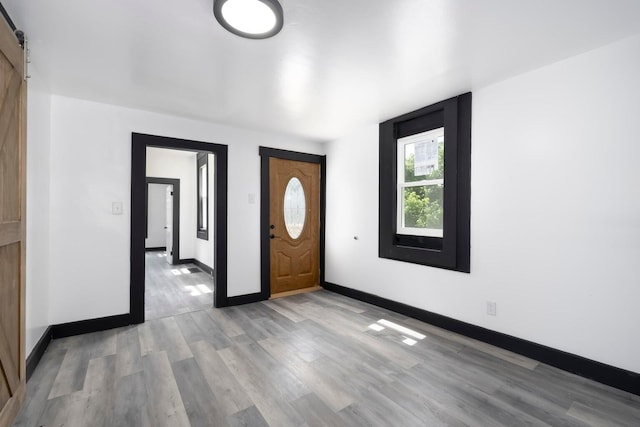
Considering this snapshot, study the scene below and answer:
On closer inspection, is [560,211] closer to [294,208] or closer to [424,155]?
[424,155]

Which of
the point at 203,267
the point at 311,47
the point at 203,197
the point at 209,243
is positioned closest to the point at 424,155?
the point at 311,47

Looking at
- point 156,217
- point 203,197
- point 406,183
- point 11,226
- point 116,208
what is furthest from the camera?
point 156,217

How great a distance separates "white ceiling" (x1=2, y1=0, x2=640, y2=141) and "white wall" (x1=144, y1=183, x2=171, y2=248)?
7.40m

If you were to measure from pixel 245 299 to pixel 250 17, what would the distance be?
3406 millimetres

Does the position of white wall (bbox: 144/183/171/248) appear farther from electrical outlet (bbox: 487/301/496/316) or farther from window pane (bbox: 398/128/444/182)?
electrical outlet (bbox: 487/301/496/316)

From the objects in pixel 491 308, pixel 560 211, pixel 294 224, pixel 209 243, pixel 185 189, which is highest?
pixel 185 189

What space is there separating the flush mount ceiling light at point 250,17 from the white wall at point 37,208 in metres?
1.80

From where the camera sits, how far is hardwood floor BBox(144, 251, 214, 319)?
3.88 meters

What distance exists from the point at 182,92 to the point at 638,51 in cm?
369

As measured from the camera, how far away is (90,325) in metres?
3.09

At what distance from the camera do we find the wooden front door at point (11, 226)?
1577mm

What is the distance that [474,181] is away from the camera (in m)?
2.92

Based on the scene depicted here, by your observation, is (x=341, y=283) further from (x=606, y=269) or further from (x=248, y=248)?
(x=606, y=269)

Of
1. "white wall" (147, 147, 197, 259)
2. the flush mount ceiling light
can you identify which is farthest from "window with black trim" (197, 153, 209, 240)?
the flush mount ceiling light
